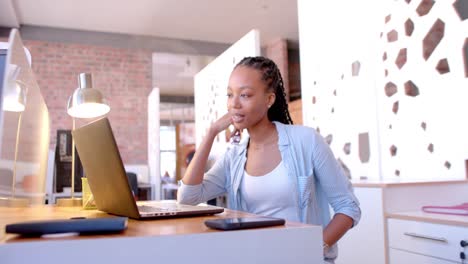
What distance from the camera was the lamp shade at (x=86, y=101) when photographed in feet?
5.35

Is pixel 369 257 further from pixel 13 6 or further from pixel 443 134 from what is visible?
pixel 13 6

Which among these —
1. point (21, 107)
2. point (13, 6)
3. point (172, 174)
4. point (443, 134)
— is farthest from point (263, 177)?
point (172, 174)

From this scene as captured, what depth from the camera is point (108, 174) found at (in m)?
0.92

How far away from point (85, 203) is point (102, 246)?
0.81m

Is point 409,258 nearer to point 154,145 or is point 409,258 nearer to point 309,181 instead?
point 309,181

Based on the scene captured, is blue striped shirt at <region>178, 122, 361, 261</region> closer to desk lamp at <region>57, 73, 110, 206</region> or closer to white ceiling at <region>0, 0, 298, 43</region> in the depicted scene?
desk lamp at <region>57, 73, 110, 206</region>

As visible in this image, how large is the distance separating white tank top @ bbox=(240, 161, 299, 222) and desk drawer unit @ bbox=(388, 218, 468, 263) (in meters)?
0.87

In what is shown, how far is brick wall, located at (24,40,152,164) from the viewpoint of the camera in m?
6.33

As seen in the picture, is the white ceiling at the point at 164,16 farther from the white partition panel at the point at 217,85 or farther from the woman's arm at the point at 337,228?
the woman's arm at the point at 337,228

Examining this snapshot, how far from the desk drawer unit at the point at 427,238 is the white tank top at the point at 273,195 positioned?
87 centimetres

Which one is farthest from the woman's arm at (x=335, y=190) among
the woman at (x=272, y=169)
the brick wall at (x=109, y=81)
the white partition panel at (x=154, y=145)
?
the brick wall at (x=109, y=81)

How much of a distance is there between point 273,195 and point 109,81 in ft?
19.1

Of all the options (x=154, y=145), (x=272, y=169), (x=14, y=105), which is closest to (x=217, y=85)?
(x=154, y=145)

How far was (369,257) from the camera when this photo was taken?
7.57ft
